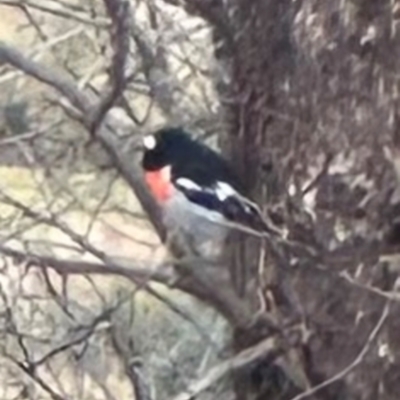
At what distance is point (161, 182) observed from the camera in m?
4.38

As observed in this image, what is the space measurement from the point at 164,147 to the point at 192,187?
0.37 ft

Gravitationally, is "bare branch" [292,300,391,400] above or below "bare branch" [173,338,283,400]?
below

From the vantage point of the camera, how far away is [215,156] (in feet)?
14.4

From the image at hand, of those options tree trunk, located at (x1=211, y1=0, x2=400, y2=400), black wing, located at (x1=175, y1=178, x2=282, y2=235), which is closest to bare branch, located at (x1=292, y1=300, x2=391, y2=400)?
tree trunk, located at (x1=211, y1=0, x2=400, y2=400)

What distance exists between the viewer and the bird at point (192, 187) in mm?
4273

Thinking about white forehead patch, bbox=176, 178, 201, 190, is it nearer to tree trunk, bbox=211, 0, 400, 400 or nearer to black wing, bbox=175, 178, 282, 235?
black wing, bbox=175, 178, 282, 235

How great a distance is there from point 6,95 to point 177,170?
1155mm

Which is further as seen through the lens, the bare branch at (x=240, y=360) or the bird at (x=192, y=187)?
the bird at (x=192, y=187)

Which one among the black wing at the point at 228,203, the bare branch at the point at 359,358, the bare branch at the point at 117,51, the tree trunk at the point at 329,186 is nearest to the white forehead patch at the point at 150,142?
the black wing at the point at 228,203

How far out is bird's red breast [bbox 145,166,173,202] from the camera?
434cm

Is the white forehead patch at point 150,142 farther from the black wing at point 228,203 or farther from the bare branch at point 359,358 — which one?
the bare branch at point 359,358

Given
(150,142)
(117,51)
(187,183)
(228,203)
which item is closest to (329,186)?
(228,203)

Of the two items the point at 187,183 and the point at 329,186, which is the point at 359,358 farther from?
the point at 187,183

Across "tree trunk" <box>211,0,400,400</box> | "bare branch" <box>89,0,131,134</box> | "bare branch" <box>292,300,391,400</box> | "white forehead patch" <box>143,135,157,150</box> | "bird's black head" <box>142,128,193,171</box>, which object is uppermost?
"bare branch" <box>89,0,131,134</box>
